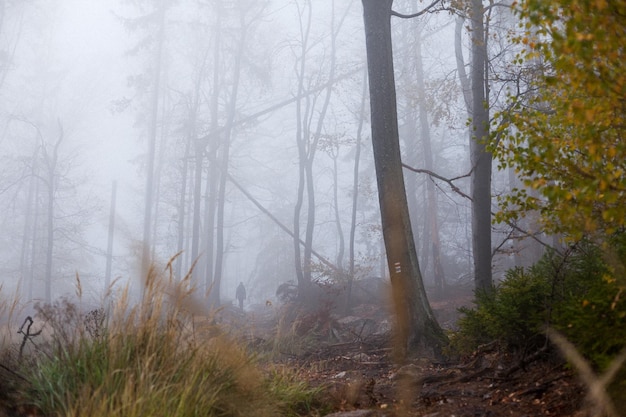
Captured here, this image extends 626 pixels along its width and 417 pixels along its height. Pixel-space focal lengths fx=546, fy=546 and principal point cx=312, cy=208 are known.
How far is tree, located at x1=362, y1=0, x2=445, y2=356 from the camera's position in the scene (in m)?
6.81

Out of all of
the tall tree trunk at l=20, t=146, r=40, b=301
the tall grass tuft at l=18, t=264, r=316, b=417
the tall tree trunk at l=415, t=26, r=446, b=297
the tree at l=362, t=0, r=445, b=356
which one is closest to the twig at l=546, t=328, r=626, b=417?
the tall grass tuft at l=18, t=264, r=316, b=417

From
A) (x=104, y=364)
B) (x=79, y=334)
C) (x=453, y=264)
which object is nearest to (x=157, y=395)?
(x=104, y=364)

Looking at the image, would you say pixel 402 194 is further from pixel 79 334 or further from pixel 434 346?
pixel 79 334

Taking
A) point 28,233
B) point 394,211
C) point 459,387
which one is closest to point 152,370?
point 459,387

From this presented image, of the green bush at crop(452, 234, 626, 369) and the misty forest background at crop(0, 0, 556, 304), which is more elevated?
the misty forest background at crop(0, 0, 556, 304)

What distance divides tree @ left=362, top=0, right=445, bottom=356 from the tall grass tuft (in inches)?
119

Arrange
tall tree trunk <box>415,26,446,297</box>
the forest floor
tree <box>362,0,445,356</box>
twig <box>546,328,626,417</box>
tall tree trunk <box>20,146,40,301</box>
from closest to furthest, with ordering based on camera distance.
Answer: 1. twig <box>546,328,626,417</box>
2. the forest floor
3. tree <box>362,0,445,356</box>
4. tall tree trunk <box>415,26,446,297</box>
5. tall tree trunk <box>20,146,40,301</box>

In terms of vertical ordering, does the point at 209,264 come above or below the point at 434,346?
above

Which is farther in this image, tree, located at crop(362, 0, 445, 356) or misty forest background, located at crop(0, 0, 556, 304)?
misty forest background, located at crop(0, 0, 556, 304)

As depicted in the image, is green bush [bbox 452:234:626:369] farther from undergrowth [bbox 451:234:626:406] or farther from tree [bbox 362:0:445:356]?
tree [bbox 362:0:445:356]

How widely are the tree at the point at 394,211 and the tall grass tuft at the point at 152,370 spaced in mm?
3022

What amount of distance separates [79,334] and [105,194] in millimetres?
90141

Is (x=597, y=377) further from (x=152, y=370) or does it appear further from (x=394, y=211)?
(x=394, y=211)

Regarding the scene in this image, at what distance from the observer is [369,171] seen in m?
32.2
